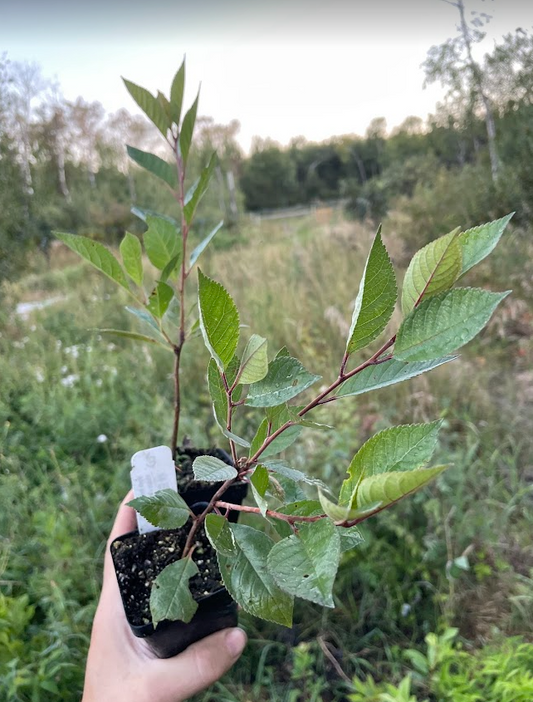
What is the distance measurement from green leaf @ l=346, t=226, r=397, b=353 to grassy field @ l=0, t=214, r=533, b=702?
12.5 inches

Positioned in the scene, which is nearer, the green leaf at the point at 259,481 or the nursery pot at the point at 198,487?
the green leaf at the point at 259,481

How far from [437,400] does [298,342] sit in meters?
0.75

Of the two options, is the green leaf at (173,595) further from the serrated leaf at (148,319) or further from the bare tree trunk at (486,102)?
the bare tree trunk at (486,102)

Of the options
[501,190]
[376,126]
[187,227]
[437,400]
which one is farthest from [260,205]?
[187,227]

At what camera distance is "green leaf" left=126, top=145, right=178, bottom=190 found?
24.3 inches

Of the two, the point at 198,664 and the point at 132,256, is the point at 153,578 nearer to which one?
the point at 198,664

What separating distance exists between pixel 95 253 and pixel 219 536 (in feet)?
1.09

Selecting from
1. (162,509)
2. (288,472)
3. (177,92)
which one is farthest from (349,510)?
(177,92)

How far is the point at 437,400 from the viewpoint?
1.88 meters

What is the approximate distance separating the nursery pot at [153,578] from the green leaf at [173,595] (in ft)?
0.34

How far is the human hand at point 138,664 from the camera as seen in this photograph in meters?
0.60

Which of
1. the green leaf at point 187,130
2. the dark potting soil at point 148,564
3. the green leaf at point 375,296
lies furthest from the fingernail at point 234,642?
the green leaf at point 187,130

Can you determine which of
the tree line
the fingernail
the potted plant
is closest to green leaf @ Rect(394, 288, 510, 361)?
the potted plant

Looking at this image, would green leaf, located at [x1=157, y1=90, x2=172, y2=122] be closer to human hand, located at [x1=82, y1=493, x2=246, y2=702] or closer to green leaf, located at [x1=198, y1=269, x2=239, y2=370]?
green leaf, located at [x1=198, y1=269, x2=239, y2=370]
